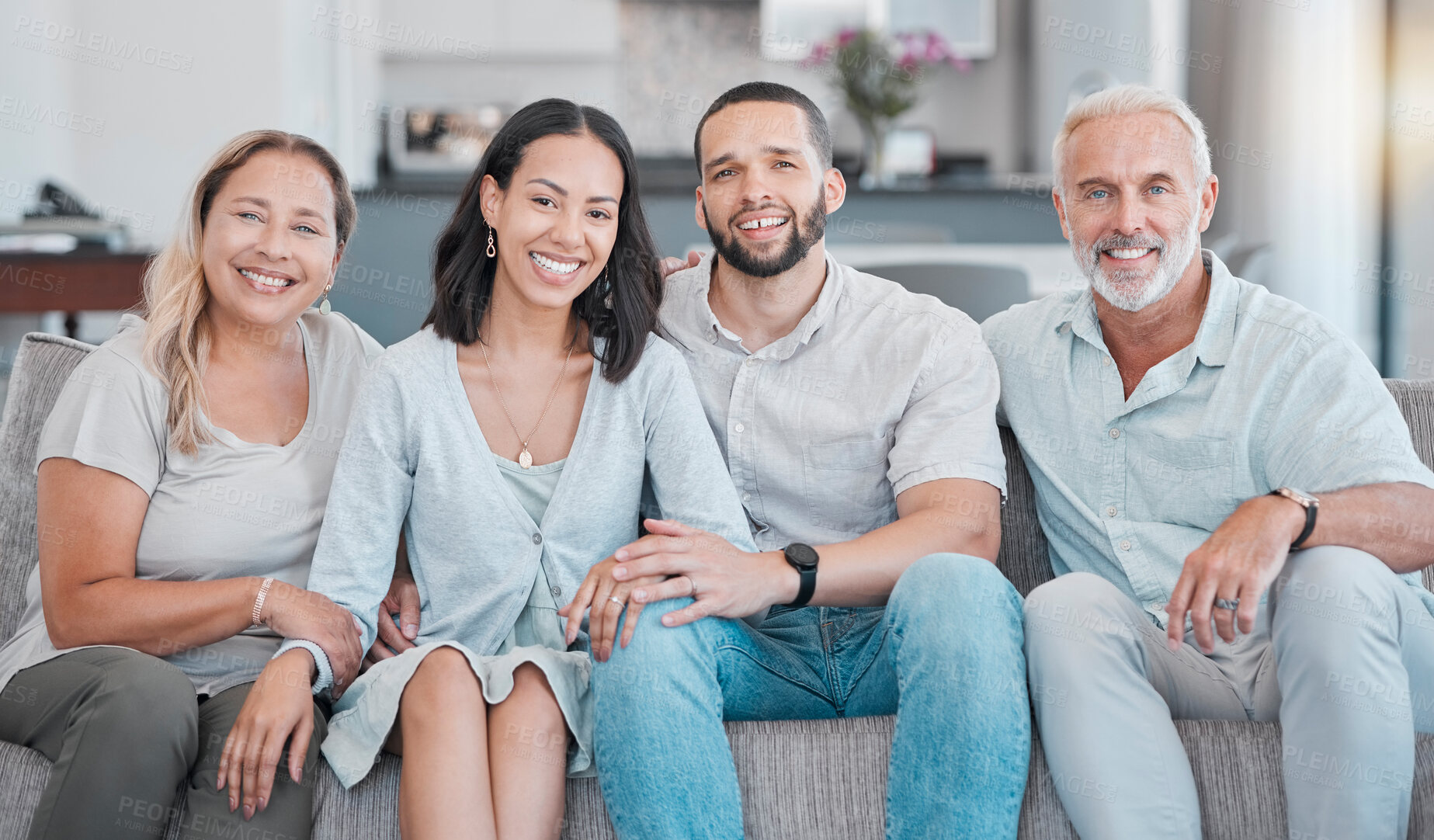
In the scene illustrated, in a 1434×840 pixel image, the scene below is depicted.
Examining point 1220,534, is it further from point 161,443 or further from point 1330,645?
point 161,443

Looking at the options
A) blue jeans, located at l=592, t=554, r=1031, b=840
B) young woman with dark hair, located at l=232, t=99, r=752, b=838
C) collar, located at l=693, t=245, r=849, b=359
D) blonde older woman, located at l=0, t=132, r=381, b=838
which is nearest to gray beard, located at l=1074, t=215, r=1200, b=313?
collar, located at l=693, t=245, r=849, b=359

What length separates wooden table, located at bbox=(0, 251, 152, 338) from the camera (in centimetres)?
347

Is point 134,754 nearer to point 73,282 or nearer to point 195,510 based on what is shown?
point 195,510

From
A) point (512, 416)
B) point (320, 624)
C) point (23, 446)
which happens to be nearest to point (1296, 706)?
point (512, 416)

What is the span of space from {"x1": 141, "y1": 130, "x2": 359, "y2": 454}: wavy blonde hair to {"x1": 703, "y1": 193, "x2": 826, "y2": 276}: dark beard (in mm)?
562

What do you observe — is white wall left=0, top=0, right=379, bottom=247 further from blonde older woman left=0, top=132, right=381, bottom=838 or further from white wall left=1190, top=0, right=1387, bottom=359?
white wall left=1190, top=0, right=1387, bottom=359

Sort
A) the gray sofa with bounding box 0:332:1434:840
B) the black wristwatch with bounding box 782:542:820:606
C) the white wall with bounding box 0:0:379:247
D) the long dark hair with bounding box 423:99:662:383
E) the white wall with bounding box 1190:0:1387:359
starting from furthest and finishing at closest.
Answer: the white wall with bounding box 0:0:379:247, the white wall with bounding box 1190:0:1387:359, the long dark hair with bounding box 423:99:662:383, the black wristwatch with bounding box 782:542:820:606, the gray sofa with bounding box 0:332:1434:840

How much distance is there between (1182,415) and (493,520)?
Result: 3.11 feet

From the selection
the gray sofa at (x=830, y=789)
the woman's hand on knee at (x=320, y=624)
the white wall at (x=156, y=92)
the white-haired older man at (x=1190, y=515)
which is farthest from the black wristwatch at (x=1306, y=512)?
the white wall at (x=156, y=92)

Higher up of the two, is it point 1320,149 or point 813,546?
point 1320,149

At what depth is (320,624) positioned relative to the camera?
1372mm

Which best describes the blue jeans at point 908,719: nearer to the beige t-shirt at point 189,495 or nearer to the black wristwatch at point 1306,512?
the black wristwatch at point 1306,512

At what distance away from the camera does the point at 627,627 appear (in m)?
1.30

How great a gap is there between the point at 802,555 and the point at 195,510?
0.77 metres
